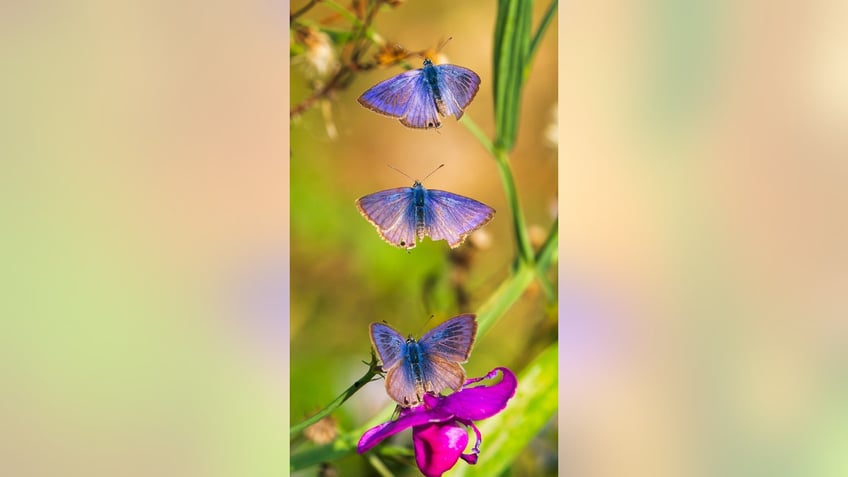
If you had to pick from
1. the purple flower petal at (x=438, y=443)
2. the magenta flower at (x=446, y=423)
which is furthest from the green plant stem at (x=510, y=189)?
the purple flower petal at (x=438, y=443)

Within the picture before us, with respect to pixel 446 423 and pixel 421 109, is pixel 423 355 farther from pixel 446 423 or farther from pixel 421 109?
pixel 421 109

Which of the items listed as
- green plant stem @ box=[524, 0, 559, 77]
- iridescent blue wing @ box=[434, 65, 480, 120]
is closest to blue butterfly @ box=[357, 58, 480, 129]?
iridescent blue wing @ box=[434, 65, 480, 120]


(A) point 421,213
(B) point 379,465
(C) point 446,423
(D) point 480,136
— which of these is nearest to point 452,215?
(A) point 421,213

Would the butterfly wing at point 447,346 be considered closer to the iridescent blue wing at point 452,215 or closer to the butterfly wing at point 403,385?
the butterfly wing at point 403,385

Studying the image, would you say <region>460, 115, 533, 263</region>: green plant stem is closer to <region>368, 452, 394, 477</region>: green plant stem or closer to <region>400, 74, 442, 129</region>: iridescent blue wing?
<region>400, 74, 442, 129</region>: iridescent blue wing
